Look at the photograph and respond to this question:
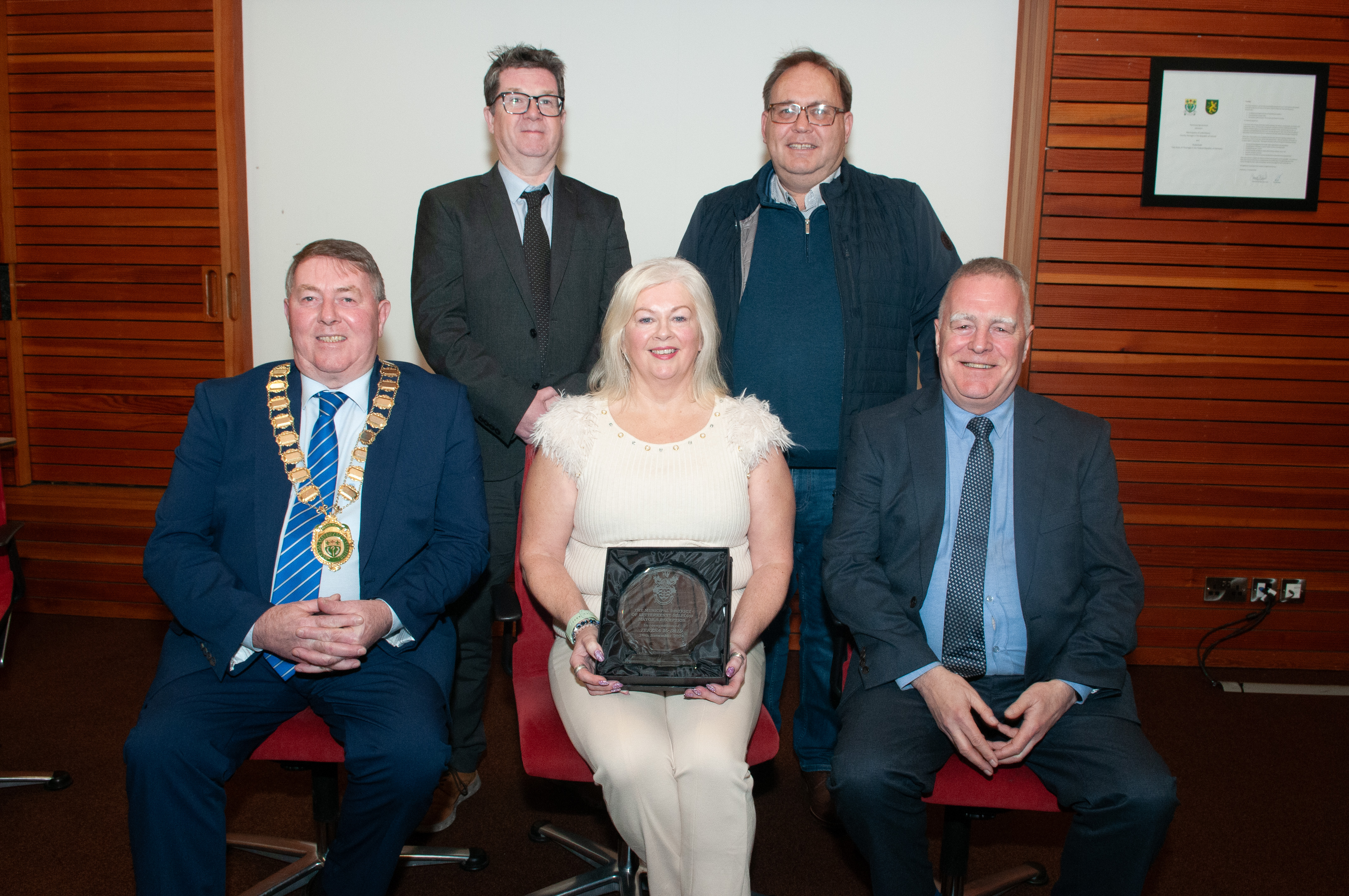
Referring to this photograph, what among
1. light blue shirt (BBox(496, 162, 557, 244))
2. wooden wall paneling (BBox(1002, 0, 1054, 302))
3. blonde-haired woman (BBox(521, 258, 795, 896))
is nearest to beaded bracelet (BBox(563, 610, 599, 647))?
blonde-haired woman (BBox(521, 258, 795, 896))

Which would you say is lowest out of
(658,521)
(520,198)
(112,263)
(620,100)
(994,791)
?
(994,791)

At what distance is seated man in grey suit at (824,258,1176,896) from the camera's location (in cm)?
184

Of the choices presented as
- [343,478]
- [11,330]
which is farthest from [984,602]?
[11,330]

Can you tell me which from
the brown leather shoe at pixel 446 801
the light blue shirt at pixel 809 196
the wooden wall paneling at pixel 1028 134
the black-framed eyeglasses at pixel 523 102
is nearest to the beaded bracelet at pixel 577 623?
the brown leather shoe at pixel 446 801

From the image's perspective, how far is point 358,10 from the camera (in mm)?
3889

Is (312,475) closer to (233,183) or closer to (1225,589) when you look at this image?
(233,183)

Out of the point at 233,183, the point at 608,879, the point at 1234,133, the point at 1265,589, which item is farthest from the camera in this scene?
the point at 233,183

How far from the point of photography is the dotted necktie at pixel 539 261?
2.64 meters

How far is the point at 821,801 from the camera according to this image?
264 cm

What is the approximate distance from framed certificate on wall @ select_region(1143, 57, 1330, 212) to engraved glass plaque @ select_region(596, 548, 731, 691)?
292cm

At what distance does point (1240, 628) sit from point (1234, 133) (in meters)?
2.13

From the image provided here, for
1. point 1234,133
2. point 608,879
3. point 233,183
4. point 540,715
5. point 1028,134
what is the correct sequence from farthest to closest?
point 233,183 → point 1028,134 → point 1234,133 → point 608,879 → point 540,715

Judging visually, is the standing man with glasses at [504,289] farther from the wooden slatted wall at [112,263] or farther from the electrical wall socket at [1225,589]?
the electrical wall socket at [1225,589]

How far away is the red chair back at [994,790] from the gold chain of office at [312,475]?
1444mm
